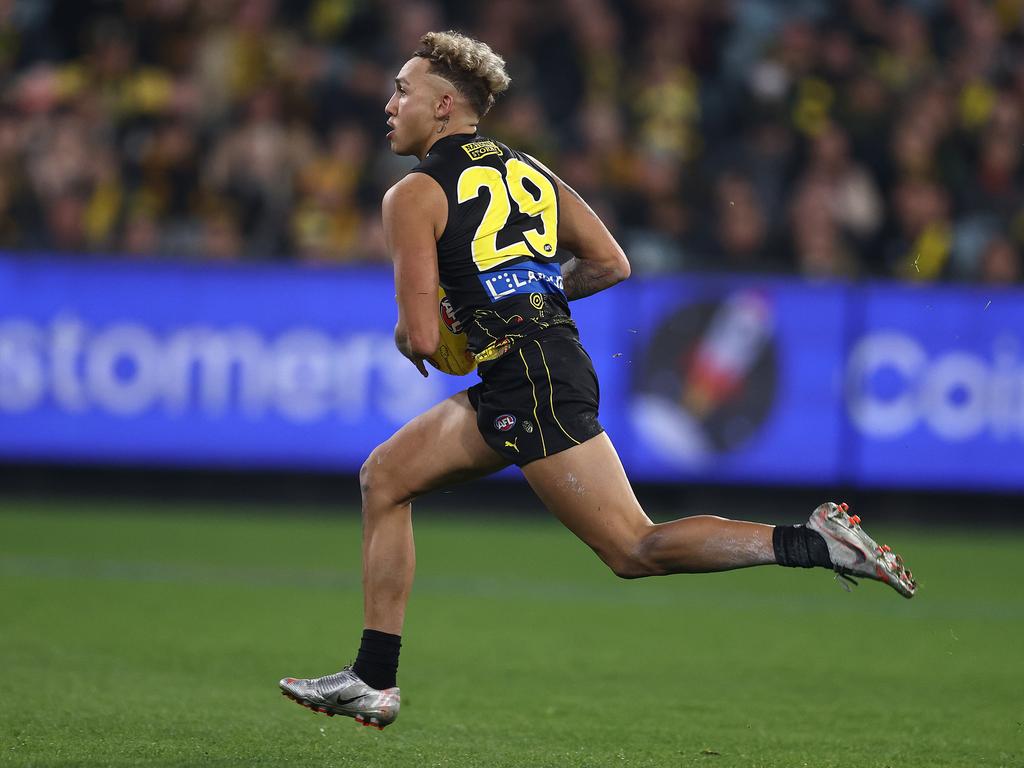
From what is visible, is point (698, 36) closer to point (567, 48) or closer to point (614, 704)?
point (567, 48)

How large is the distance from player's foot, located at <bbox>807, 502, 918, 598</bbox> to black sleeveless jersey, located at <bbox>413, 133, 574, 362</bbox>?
1.16m

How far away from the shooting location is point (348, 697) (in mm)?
5312

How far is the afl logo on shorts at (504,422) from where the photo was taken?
521cm

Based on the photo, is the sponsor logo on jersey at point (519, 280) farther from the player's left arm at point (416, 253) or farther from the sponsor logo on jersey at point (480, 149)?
the sponsor logo on jersey at point (480, 149)

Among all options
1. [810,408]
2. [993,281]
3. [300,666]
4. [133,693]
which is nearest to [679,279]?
[810,408]

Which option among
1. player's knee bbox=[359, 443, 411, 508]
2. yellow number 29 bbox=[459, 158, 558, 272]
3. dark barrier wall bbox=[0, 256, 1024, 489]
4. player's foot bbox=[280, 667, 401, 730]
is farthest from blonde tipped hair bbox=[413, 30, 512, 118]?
dark barrier wall bbox=[0, 256, 1024, 489]

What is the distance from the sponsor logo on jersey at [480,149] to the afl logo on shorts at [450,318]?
1.67ft

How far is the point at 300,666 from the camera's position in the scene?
7.13 metres

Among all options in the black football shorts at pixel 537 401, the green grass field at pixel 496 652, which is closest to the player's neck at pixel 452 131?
the black football shorts at pixel 537 401

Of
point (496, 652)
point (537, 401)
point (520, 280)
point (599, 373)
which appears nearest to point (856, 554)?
point (537, 401)

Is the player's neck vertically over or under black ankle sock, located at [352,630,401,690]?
over

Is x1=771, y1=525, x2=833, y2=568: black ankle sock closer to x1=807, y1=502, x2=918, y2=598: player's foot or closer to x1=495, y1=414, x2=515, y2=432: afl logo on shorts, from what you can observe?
x1=807, y1=502, x2=918, y2=598: player's foot

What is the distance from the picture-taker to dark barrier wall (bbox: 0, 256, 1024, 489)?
12.0 metres

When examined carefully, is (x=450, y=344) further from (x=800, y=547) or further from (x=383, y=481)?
(x=800, y=547)
